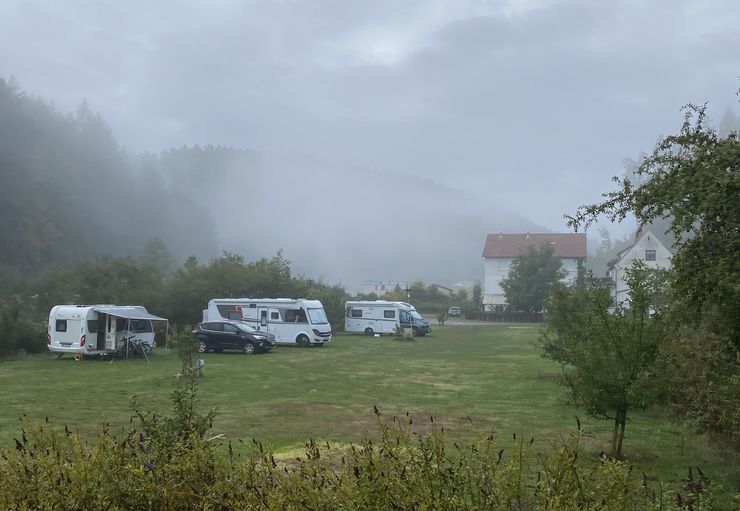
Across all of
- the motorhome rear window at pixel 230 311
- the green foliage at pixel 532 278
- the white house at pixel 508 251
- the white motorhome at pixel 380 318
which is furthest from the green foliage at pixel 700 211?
the white house at pixel 508 251

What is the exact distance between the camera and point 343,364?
2445cm

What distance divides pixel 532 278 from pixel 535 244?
23.6 m

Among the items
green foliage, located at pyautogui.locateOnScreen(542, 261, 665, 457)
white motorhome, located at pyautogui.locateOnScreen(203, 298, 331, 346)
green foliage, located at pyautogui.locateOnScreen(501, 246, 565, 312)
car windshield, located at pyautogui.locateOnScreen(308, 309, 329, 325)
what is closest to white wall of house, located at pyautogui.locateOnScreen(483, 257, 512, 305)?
green foliage, located at pyautogui.locateOnScreen(501, 246, 565, 312)

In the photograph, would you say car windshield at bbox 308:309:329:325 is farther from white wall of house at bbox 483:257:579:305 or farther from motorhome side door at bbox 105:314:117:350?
white wall of house at bbox 483:257:579:305

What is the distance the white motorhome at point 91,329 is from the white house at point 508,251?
6888cm

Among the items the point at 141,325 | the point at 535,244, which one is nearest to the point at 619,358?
the point at 141,325

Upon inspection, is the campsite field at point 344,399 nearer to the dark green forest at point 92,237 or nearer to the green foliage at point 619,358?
the green foliage at point 619,358

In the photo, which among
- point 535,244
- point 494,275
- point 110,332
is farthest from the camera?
point 494,275

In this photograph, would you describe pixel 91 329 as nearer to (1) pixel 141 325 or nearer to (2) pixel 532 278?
(1) pixel 141 325

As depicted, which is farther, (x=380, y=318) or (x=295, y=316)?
(x=380, y=318)

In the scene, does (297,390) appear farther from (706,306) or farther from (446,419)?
(706,306)

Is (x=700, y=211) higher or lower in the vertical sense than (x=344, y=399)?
higher

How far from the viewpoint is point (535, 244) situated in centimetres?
9144

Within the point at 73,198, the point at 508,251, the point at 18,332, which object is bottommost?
the point at 18,332
